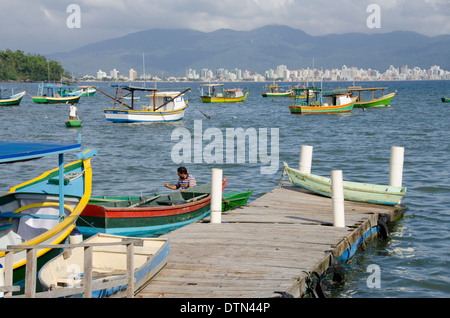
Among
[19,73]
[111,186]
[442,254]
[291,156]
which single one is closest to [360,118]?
[291,156]

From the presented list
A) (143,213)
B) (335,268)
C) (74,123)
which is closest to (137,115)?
(74,123)

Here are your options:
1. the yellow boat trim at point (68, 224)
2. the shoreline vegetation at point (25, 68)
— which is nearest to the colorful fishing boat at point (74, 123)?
the yellow boat trim at point (68, 224)

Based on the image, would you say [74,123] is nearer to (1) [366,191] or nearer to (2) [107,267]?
(1) [366,191]

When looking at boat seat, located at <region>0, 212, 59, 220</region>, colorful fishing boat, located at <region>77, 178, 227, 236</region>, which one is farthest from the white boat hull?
boat seat, located at <region>0, 212, 59, 220</region>

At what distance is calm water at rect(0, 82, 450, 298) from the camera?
12.4m

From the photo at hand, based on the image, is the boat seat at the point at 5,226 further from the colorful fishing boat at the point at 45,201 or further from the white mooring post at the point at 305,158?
the white mooring post at the point at 305,158

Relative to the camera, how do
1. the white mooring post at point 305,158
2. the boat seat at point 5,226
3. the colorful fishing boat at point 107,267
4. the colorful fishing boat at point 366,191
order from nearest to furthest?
the colorful fishing boat at point 107,267 < the boat seat at point 5,226 < the colorful fishing boat at point 366,191 < the white mooring post at point 305,158

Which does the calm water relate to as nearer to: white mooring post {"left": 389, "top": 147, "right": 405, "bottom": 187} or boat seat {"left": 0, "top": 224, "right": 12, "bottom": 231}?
white mooring post {"left": 389, "top": 147, "right": 405, "bottom": 187}

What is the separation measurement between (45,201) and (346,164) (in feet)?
55.2

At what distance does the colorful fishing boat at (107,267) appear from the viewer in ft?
25.7

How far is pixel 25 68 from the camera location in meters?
183

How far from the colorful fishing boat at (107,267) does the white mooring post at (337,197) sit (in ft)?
14.5
